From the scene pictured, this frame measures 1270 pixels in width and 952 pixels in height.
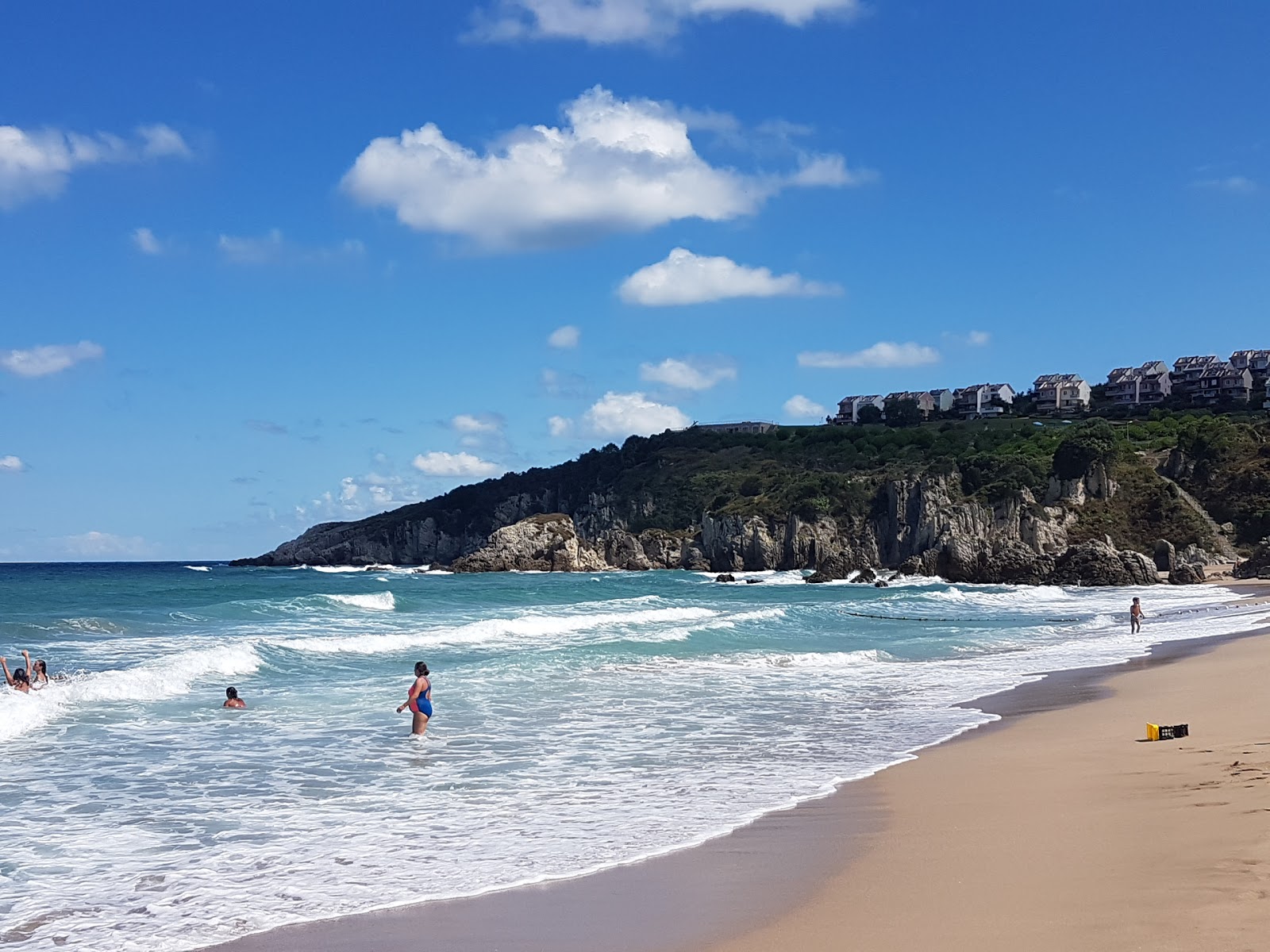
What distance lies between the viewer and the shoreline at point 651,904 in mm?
5906

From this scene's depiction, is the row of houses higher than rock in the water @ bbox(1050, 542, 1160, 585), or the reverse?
the row of houses

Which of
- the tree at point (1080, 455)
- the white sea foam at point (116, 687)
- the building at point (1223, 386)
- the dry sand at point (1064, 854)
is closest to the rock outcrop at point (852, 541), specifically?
the tree at point (1080, 455)

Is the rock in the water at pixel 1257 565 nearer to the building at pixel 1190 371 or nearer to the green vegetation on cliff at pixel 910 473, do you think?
the green vegetation on cliff at pixel 910 473

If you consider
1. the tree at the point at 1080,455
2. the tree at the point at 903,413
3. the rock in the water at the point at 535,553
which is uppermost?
the tree at the point at 903,413

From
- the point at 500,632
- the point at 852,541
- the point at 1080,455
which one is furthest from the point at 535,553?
the point at 500,632

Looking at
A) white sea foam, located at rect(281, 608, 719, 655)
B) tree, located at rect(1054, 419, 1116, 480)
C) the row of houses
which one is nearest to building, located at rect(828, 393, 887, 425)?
the row of houses

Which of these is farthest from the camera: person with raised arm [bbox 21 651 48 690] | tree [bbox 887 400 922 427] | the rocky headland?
tree [bbox 887 400 922 427]

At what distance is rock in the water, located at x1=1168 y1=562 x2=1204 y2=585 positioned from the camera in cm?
5344

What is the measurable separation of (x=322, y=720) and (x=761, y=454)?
3873 inches

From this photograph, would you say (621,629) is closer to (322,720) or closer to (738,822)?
(322,720)

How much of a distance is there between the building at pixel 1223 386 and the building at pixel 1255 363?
4.41 ft

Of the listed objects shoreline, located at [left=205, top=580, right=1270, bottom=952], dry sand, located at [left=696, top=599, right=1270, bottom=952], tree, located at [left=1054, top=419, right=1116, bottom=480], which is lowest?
shoreline, located at [left=205, top=580, right=1270, bottom=952]

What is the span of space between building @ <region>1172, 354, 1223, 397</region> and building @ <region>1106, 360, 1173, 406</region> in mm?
1091

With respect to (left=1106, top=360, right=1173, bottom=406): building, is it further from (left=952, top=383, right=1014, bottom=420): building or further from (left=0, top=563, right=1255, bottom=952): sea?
(left=0, top=563, right=1255, bottom=952): sea
